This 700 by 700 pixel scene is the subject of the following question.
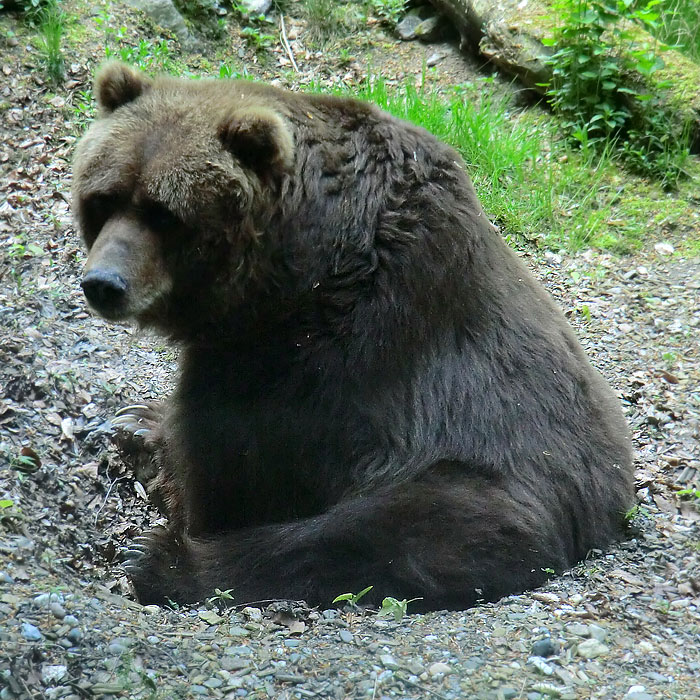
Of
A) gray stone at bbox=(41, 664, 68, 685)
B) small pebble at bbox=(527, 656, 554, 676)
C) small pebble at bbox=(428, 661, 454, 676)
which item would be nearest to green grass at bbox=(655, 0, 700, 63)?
small pebble at bbox=(527, 656, 554, 676)

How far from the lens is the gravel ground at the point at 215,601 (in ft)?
10.3

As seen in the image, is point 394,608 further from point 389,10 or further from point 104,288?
point 389,10

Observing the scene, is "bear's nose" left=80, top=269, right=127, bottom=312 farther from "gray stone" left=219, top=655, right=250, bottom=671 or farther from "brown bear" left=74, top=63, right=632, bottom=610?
"gray stone" left=219, top=655, right=250, bottom=671

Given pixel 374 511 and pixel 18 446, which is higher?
pixel 374 511

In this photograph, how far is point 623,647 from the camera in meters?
3.64

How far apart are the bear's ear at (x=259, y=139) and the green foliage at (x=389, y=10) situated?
694cm

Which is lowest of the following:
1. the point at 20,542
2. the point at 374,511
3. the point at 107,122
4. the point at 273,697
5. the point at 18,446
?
the point at 18,446

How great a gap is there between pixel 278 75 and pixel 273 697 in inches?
314

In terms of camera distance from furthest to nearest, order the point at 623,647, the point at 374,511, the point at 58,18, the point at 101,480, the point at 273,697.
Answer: the point at 58,18 → the point at 101,480 → the point at 374,511 → the point at 623,647 → the point at 273,697

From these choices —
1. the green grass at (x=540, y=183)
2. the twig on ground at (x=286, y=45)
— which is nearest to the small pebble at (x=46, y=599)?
the green grass at (x=540, y=183)

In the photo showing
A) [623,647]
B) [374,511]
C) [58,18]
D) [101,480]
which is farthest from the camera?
[58,18]

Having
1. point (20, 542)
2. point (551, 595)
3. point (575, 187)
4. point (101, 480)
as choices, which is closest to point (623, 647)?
point (551, 595)

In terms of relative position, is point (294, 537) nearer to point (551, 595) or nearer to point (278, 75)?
point (551, 595)

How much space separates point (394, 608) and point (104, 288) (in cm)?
189
